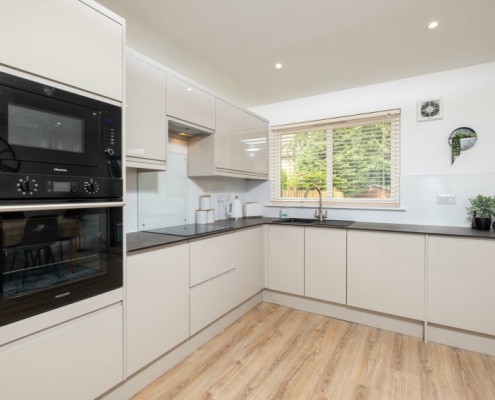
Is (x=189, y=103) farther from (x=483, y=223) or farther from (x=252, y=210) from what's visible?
(x=483, y=223)

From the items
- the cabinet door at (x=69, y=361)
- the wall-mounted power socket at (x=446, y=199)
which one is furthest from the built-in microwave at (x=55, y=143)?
the wall-mounted power socket at (x=446, y=199)

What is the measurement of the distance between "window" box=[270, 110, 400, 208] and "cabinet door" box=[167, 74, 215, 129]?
4.31 feet

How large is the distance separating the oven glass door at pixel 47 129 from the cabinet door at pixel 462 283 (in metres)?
2.58

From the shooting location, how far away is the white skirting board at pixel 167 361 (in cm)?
158

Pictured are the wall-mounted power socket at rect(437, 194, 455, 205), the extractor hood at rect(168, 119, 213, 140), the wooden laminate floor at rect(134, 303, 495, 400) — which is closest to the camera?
the wooden laminate floor at rect(134, 303, 495, 400)

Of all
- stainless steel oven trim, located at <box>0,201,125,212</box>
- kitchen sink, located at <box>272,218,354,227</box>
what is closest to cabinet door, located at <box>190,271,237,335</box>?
kitchen sink, located at <box>272,218,354,227</box>

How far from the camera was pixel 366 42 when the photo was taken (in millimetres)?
2139

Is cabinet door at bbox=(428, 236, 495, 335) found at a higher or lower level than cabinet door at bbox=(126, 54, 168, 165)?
lower

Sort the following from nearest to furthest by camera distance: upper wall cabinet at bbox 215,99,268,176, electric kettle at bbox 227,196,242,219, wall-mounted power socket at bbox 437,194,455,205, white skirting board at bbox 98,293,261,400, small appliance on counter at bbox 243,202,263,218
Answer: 1. white skirting board at bbox 98,293,261,400
2. wall-mounted power socket at bbox 437,194,455,205
3. upper wall cabinet at bbox 215,99,268,176
4. electric kettle at bbox 227,196,242,219
5. small appliance on counter at bbox 243,202,263,218

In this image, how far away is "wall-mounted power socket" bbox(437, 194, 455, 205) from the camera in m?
2.60

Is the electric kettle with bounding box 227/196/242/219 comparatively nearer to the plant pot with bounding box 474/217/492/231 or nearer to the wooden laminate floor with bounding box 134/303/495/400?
the wooden laminate floor with bounding box 134/303/495/400

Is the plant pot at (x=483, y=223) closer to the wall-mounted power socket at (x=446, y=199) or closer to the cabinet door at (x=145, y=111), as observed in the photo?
the wall-mounted power socket at (x=446, y=199)

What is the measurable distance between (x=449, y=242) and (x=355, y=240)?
72 centimetres

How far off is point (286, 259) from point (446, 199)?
1.68 m
